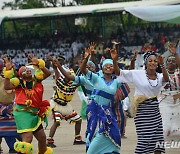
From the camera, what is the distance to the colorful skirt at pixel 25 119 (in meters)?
9.91


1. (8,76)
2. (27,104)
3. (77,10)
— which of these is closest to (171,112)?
(27,104)

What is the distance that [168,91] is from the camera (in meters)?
11.1

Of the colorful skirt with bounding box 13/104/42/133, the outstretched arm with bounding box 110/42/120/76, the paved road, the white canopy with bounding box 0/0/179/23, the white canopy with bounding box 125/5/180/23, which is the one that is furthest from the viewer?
the white canopy with bounding box 0/0/179/23

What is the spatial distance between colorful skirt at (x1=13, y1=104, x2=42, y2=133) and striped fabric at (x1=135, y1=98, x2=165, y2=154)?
5.04 ft

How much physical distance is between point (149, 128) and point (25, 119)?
1823 mm

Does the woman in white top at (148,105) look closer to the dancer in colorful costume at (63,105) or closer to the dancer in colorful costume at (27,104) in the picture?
the dancer in colorful costume at (27,104)

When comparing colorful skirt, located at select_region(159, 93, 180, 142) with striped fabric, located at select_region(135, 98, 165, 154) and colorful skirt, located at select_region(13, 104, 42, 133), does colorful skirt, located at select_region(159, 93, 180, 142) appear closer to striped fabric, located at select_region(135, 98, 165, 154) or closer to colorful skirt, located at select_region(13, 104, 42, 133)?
striped fabric, located at select_region(135, 98, 165, 154)

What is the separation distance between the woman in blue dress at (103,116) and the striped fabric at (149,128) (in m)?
0.37

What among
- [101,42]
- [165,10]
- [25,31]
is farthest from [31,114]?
[25,31]

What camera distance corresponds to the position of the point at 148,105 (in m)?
9.48

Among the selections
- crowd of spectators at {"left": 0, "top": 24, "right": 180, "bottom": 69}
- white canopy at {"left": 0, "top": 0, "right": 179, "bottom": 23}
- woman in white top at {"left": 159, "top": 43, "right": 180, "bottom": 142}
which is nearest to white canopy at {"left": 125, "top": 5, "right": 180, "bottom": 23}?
woman in white top at {"left": 159, "top": 43, "right": 180, "bottom": 142}

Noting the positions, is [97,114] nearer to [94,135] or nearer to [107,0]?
[94,135]

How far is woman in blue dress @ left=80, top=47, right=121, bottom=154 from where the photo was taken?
9141 mm

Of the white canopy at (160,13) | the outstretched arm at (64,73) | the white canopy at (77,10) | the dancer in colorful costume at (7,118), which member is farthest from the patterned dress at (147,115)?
the white canopy at (77,10)
